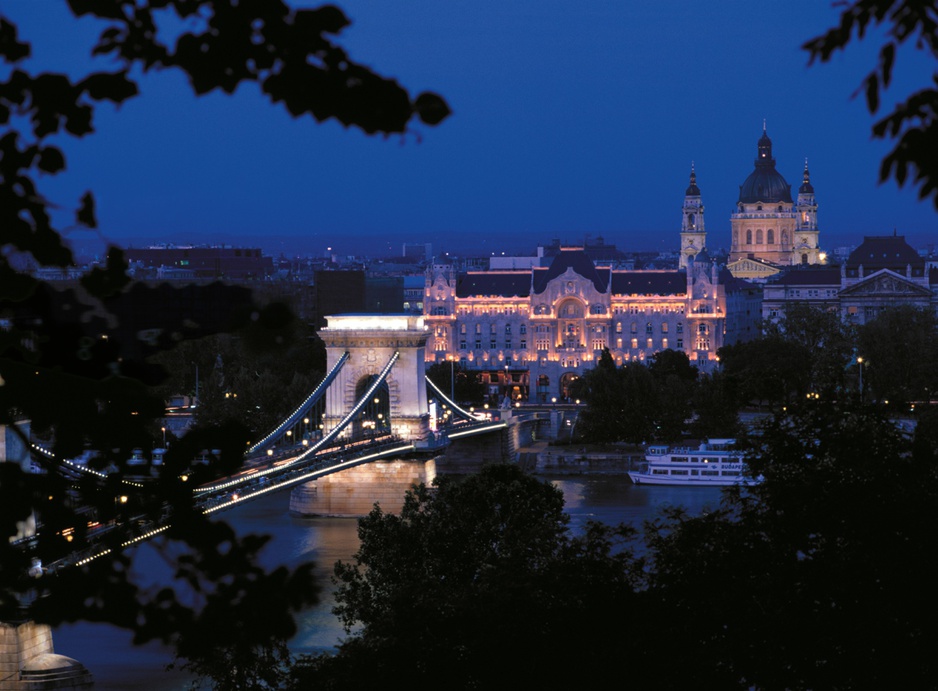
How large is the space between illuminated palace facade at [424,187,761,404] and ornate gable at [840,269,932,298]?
21.6 ft

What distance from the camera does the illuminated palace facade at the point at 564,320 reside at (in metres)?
56.0

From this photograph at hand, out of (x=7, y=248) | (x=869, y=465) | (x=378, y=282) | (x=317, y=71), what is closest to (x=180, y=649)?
(x=7, y=248)

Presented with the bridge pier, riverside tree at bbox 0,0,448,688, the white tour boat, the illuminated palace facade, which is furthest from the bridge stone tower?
riverside tree at bbox 0,0,448,688

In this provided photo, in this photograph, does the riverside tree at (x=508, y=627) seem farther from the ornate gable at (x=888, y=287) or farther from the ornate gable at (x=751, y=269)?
the ornate gable at (x=751, y=269)

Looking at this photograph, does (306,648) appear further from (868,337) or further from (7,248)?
(868,337)

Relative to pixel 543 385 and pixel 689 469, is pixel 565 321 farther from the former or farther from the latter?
pixel 689 469

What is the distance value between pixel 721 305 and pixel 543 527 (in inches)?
1699

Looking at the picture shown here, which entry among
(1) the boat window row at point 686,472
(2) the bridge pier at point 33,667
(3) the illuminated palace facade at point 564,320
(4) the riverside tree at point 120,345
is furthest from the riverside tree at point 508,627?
(3) the illuminated palace facade at point 564,320

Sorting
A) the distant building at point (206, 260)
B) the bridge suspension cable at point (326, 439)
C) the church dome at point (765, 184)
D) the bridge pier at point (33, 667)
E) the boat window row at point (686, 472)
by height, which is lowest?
the bridge pier at point (33, 667)

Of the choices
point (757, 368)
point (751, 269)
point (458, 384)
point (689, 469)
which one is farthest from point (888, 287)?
point (757, 368)

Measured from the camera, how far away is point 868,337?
4794 centimetres

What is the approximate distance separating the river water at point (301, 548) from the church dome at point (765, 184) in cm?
4721

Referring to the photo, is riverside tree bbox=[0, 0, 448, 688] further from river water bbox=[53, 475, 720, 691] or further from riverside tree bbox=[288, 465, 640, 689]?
riverside tree bbox=[288, 465, 640, 689]

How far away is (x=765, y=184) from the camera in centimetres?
8194
